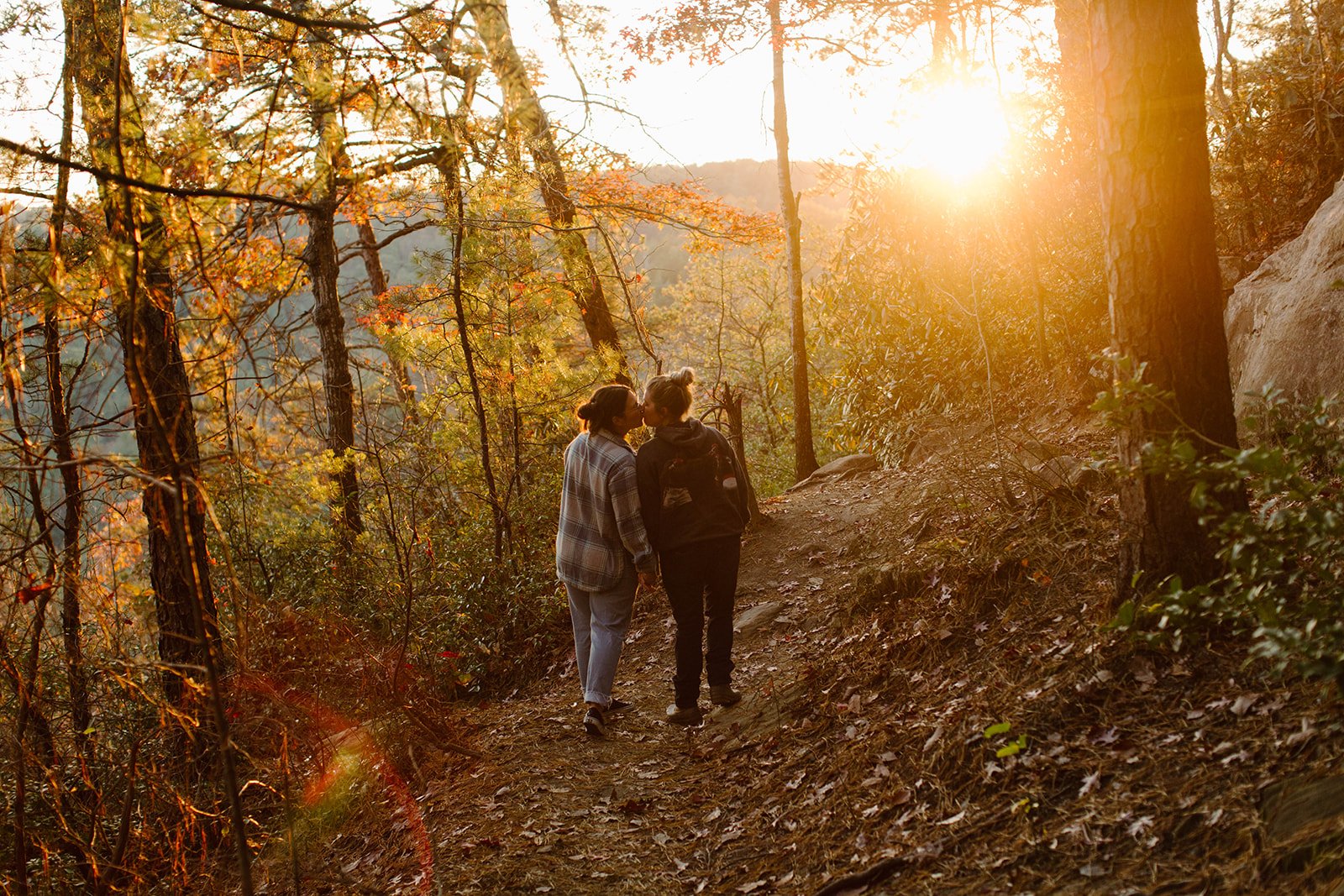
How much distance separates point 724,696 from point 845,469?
864 cm

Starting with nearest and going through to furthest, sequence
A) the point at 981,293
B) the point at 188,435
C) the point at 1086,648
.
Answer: the point at 1086,648 < the point at 188,435 < the point at 981,293

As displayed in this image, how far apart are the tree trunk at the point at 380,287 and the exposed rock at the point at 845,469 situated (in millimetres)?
6024

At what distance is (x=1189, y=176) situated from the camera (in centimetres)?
371

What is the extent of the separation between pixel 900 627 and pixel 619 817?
2076mm

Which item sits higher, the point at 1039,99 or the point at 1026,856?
the point at 1039,99

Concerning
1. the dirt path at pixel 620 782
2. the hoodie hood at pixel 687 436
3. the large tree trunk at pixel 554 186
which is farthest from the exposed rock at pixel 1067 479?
the large tree trunk at pixel 554 186

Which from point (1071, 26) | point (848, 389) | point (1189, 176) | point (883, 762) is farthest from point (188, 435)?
point (848, 389)

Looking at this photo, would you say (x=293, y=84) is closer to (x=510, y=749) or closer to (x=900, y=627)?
(x=510, y=749)

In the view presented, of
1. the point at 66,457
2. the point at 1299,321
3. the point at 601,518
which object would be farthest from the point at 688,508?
the point at 1299,321

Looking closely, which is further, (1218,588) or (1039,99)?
(1039,99)

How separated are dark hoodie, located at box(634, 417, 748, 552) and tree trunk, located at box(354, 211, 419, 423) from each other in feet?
22.6

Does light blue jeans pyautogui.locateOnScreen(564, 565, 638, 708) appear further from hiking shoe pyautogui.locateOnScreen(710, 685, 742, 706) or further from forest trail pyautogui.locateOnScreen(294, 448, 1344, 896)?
hiking shoe pyautogui.locateOnScreen(710, 685, 742, 706)

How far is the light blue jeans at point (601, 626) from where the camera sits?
5785mm

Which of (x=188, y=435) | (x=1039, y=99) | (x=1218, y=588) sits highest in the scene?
(x=1039, y=99)
